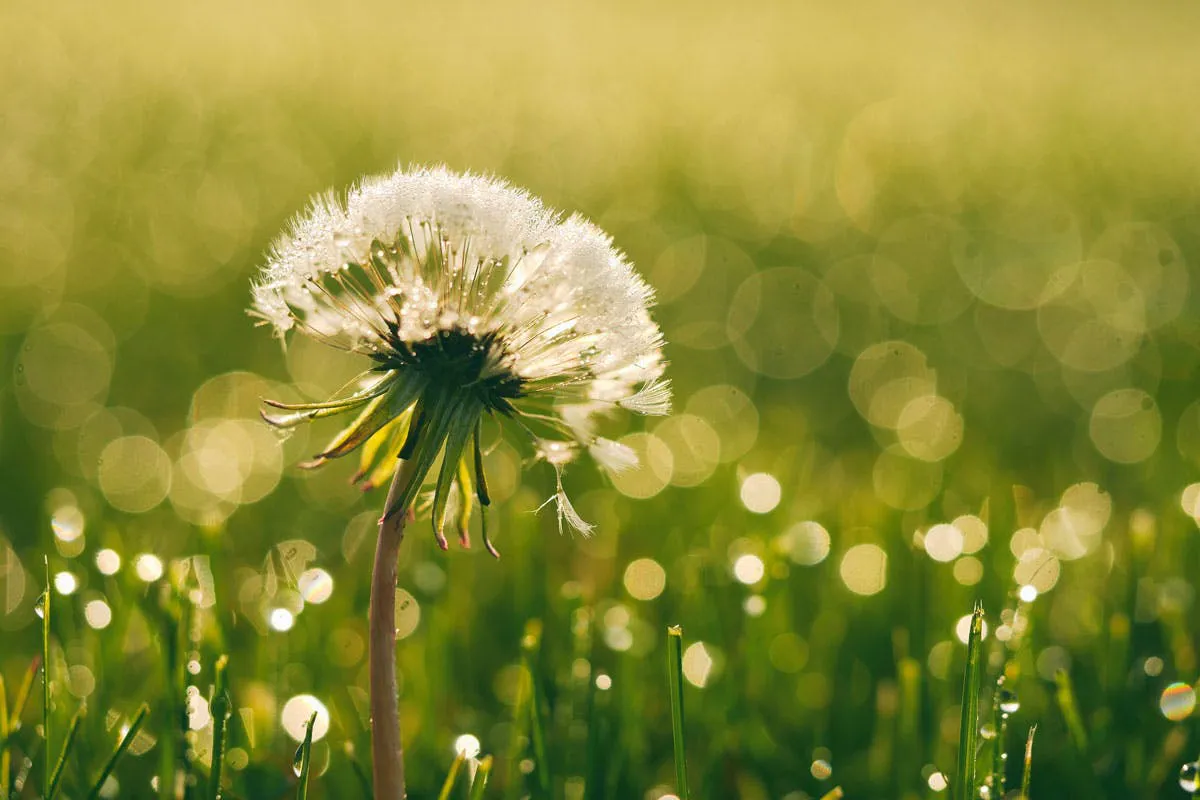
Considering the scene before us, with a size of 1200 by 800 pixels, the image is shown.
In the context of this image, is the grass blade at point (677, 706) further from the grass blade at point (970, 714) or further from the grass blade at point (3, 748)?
the grass blade at point (3, 748)

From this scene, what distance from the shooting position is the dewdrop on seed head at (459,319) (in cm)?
182

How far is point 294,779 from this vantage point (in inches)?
94.0

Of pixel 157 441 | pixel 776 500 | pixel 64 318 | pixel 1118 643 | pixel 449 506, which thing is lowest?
pixel 1118 643

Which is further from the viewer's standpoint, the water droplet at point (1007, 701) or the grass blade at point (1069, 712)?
the grass blade at point (1069, 712)

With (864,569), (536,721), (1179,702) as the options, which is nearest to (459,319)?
(536,721)

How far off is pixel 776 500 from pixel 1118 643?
126 cm

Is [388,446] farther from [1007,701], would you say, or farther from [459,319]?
[1007,701]

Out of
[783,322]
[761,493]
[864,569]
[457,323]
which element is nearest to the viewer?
[457,323]

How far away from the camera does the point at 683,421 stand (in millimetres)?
5090

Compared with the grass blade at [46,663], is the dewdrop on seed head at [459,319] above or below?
above

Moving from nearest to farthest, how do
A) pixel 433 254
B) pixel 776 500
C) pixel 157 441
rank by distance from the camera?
pixel 433 254 → pixel 776 500 → pixel 157 441

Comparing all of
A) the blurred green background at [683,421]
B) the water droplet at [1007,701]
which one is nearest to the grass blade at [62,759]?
the blurred green background at [683,421]

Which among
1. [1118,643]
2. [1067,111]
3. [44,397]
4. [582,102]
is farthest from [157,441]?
[1067,111]

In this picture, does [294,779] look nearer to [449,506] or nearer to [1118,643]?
[449,506]
